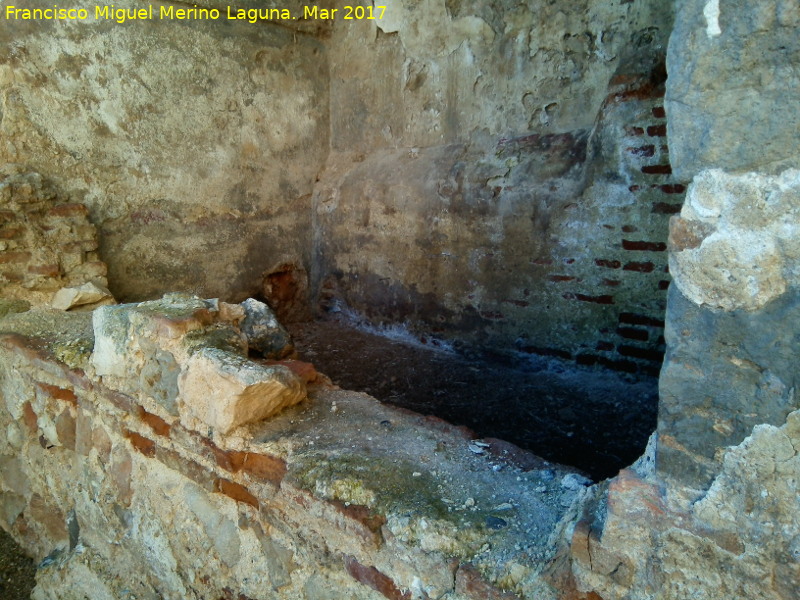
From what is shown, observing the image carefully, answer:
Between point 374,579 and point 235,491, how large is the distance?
0.50 metres

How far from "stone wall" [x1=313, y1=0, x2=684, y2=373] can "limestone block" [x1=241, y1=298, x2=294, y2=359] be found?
168cm

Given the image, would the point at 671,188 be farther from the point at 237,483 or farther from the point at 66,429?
the point at 66,429

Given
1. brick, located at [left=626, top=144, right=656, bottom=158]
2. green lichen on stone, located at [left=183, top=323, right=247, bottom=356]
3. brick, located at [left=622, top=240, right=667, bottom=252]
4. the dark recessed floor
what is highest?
brick, located at [left=626, top=144, right=656, bottom=158]

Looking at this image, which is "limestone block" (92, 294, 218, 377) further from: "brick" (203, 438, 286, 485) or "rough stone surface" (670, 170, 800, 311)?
"rough stone surface" (670, 170, 800, 311)

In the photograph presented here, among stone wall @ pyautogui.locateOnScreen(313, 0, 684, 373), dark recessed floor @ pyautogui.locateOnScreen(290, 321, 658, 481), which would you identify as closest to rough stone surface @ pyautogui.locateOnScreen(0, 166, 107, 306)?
dark recessed floor @ pyautogui.locateOnScreen(290, 321, 658, 481)

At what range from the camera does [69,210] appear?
3.04 metres

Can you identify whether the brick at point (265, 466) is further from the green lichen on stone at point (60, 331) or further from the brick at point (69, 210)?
the brick at point (69, 210)

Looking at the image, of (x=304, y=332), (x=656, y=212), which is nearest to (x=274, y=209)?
(x=304, y=332)

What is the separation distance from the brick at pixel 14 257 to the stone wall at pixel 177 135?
0.50 metres

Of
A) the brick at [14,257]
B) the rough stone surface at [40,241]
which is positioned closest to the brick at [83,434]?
the rough stone surface at [40,241]

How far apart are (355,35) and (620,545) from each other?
3.91 m

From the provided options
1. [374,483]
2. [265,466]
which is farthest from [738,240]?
[265,466]

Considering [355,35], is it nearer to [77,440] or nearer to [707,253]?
[77,440]

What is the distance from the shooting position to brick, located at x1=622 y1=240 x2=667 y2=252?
2801 mm
